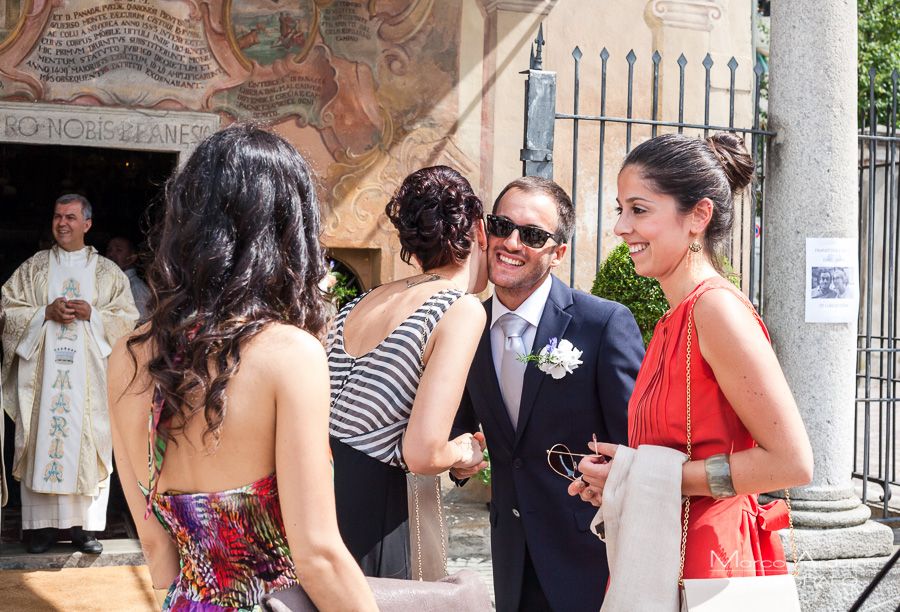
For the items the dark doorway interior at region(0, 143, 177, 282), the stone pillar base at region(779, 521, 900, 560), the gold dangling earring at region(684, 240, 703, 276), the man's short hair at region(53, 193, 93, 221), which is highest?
the dark doorway interior at region(0, 143, 177, 282)

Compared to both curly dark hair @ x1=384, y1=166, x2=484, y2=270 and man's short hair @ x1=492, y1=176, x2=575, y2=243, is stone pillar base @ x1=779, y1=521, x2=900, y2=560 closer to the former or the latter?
man's short hair @ x1=492, y1=176, x2=575, y2=243

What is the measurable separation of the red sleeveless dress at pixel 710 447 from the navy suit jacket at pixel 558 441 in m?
0.75

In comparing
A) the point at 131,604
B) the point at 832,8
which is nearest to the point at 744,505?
the point at 832,8

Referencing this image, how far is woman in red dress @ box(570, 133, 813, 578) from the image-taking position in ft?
6.61

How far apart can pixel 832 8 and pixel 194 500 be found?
4.73 meters

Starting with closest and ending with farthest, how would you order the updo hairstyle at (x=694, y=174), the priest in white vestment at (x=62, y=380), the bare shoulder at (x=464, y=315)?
the updo hairstyle at (x=694, y=174)
the bare shoulder at (x=464, y=315)
the priest in white vestment at (x=62, y=380)

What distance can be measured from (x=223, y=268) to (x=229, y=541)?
506 mm

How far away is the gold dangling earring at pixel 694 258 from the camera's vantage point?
226 centimetres

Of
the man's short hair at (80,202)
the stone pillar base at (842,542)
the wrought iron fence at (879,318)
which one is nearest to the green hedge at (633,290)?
the stone pillar base at (842,542)

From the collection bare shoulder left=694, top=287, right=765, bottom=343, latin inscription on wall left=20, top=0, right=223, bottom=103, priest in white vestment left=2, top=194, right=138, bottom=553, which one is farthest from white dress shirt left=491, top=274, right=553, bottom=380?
latin inscription on wall left=20, top=0, right=223, bottom=103

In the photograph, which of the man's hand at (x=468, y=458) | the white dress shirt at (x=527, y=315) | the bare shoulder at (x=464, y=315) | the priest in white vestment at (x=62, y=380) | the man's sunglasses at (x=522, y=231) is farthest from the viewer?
the priest in white vestment at (x=62, y=380)

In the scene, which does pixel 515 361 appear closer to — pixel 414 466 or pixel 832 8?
pixel 414 466

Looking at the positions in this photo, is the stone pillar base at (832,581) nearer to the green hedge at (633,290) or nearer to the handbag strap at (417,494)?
the green hedge at (633,290)

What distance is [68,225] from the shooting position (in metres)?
6.48
